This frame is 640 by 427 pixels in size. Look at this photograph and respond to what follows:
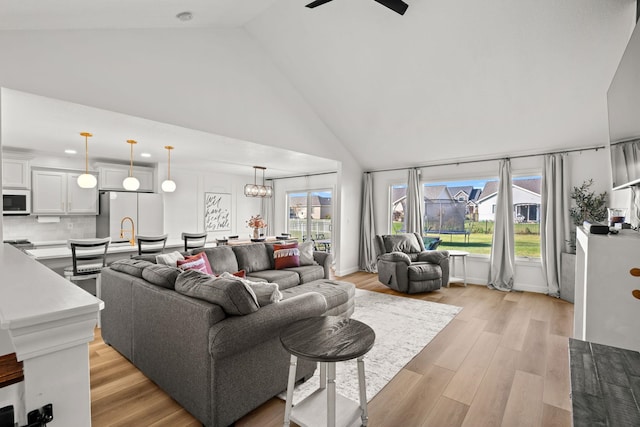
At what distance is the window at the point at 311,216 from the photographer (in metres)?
7.87

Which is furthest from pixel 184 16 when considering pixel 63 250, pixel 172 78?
pixel 63 250

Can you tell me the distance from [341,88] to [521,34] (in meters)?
2.42

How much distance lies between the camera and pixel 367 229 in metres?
6.86

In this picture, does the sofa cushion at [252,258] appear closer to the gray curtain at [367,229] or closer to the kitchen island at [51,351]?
the gray curtain at [367,229]

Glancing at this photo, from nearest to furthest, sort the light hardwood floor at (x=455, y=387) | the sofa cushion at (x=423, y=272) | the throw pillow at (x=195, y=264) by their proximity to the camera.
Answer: the light hardwood floor at (x=455, y=387), the throw pillow at (x=195, y=264), the sofa cushion at (x=423, y=272)

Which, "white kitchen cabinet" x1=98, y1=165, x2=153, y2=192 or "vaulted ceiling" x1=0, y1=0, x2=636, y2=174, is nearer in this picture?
"vaulted ceiling" x1=0, y1=0, x2=636, y2=174

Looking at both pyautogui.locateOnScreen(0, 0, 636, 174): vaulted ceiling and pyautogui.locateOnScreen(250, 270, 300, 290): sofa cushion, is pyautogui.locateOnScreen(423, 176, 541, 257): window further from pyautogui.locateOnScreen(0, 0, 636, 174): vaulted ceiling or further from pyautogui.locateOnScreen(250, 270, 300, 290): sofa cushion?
pyautogui.locateOnScreen(250, 270, 300, 290): sofa cushion

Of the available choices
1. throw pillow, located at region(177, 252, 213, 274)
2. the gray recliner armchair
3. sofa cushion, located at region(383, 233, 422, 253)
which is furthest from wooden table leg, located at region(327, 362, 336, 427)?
sofa cushion, located at region(383, 233, 422, 253)

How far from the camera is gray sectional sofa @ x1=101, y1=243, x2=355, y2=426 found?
1.83 m

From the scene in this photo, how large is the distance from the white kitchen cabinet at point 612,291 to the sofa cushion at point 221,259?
3.54 m

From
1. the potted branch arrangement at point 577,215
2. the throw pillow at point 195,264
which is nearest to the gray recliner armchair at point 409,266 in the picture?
the potted branch arrangement at point 577,215

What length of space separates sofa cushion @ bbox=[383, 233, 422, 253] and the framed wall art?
4.57 metres

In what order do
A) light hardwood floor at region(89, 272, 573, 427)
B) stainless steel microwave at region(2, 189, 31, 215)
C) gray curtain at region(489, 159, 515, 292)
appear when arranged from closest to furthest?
light hardwood floor at region(89, 272, 573, 427) < stainless steel microwave at region(2, 189, 31, 215) < gray curtain at region(489, 159, 515, 292)

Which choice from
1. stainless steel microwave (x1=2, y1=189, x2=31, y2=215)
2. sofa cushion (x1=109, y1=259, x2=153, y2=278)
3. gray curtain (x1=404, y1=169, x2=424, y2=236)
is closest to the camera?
sofa cushion (x1=109, y1=259, x2=153, y2=278)
